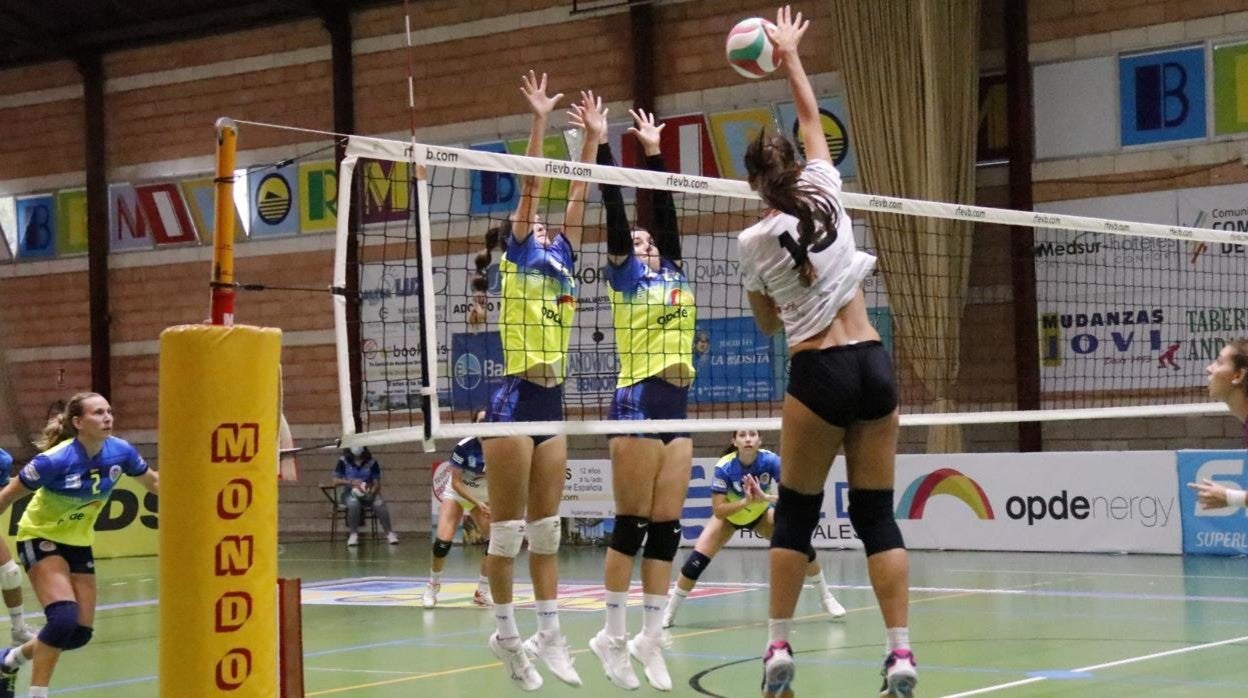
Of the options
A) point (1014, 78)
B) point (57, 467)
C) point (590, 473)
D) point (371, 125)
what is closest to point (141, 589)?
point (590, 473)

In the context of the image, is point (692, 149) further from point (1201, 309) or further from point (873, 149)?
point (1201, 309)

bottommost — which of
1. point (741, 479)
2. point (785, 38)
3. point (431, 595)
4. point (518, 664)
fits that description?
point (431, 595)

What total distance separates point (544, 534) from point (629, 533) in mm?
377

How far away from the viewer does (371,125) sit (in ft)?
73.7

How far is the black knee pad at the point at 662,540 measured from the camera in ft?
23.7

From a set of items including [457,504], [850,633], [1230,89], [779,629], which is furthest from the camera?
[1230,89]

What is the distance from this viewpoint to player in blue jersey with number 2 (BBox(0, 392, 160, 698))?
25.5ft

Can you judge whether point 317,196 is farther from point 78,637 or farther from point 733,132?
point 78,637

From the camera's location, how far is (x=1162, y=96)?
1692cm

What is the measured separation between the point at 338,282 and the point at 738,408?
44.8 feet

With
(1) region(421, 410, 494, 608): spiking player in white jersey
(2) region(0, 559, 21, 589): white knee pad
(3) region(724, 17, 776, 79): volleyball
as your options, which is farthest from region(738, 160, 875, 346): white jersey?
(1) region(421, 410, 494, 608): spiking player in white jersey

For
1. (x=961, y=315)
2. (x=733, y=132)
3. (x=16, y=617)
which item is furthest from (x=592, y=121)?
(x=733, y=132)

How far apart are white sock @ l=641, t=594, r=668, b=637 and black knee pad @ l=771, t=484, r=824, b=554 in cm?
174

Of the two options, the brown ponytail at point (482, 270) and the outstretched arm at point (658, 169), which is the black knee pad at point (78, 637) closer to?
the brown ponytail at point (482, 270)
